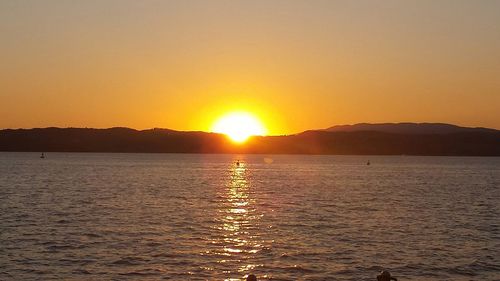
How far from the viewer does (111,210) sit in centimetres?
6644

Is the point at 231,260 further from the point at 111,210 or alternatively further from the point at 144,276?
the point at 111,210

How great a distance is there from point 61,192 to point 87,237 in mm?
49626

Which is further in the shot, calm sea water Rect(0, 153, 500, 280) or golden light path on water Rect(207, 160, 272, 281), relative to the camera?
golden light path on water Rect(207, 160, 272, 281)

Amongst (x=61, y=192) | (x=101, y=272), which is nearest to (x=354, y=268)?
(x=101, y=272)

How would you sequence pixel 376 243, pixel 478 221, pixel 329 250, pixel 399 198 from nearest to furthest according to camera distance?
pixel 329 250, pixel 376 243, pixel 478 221, pixel 399 198

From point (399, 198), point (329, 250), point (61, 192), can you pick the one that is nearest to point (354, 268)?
point (329, 250)

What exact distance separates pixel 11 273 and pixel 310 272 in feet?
52.0

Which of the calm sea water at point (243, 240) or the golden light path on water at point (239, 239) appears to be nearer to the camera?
the calm sea water at point (243, 240)

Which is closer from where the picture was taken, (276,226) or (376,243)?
(376,243)

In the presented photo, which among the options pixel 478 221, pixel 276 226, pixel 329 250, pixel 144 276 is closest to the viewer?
pixel 144 276

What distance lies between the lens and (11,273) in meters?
33.4

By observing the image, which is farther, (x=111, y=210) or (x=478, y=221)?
(x=111, y=210)

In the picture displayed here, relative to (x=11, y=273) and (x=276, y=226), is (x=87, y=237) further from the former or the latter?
(x=276, y=226)

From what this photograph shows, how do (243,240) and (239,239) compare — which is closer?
(243,240)
